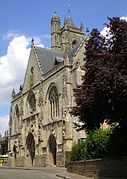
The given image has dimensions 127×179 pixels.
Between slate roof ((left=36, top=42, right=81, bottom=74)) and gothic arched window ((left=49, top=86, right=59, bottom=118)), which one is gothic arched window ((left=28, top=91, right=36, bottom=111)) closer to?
slate roof ((left=36, top=42, right=81, bottom=74))

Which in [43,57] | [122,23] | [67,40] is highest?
[67,40]

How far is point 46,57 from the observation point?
197 ft

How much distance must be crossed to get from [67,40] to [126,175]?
60.6 m

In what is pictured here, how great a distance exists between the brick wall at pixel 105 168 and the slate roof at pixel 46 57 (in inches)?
1233

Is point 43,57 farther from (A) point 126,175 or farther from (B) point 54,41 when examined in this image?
(A) point 126,175

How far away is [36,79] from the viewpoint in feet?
190

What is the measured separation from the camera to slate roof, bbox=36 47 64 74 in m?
57.6

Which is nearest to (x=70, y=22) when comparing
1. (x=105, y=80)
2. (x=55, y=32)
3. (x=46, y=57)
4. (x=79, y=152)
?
(x=55, y=32)

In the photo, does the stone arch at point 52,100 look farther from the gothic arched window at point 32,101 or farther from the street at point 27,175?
the street at point 27,175

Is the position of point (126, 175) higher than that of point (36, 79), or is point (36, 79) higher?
point (36, 79)

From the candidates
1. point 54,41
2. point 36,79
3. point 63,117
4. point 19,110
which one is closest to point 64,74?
point 63,117

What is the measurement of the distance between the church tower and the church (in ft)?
56.3

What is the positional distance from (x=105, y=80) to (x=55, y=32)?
6587 centimetres

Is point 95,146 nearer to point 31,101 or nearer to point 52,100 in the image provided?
point 52,100
